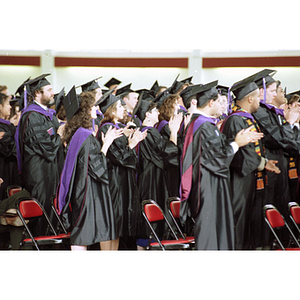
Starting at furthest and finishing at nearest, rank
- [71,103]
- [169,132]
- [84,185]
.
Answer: [169,132] < [71,103] < [84,185]

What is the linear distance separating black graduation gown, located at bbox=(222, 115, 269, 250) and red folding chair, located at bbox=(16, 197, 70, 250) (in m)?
1.76

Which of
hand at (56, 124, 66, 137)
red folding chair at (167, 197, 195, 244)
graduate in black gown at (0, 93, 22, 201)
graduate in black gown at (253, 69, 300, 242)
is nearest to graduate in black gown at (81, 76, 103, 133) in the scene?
hand at (56, 124, 66, 137)

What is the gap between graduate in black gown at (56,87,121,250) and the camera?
420cm

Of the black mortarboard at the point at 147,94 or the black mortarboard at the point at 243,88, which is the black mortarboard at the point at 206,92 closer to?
the black mortarboard at the point at 243,88

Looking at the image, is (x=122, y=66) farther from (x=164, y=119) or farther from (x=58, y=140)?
(x=58, y=140)

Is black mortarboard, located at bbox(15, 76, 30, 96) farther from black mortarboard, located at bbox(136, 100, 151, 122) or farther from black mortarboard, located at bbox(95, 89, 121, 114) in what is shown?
black mortarboard, located at bbox(136, 100, 151, 122)

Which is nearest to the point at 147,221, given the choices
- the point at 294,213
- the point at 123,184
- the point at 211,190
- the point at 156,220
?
the point at 156,220

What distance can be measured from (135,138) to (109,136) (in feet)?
0.89

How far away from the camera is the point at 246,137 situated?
4.26 meters

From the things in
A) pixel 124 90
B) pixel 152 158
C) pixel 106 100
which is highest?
pixel 124 90

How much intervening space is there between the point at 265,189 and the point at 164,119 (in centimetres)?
127

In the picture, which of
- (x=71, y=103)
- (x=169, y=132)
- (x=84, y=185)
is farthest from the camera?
(x=169, y=132)

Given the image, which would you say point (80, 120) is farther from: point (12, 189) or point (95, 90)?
point (12, 189)
